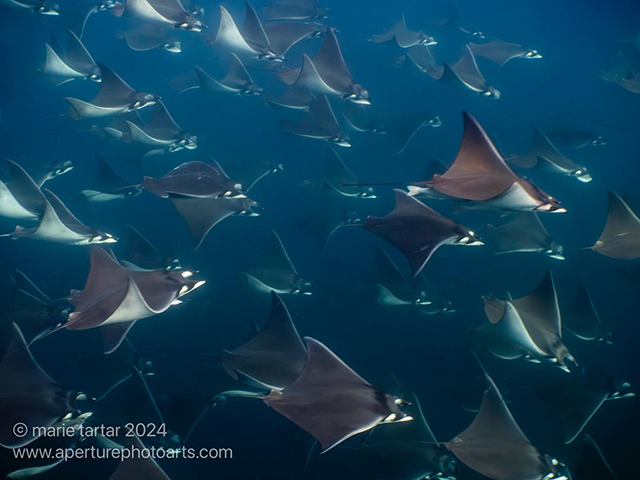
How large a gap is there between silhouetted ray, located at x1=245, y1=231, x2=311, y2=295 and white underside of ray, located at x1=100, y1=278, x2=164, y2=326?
2.07 meters

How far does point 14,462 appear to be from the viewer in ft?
10.9

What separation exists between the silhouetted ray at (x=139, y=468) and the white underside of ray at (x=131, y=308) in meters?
0.89

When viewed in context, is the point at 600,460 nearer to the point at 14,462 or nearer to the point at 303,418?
the point at 303,418

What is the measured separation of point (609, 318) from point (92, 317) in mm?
7852

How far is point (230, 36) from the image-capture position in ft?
22.8

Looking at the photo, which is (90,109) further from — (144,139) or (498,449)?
(498,449)

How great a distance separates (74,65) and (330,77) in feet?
14.3

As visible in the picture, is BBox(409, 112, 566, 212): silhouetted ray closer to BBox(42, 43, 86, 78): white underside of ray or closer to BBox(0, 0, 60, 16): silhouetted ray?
BBox(42, 43, 86, 78): white underside of ray

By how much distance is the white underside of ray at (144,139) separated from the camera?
18.9 feet

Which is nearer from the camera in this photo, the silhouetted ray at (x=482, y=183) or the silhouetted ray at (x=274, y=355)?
the silhouetted ray at (x=482, y=183)

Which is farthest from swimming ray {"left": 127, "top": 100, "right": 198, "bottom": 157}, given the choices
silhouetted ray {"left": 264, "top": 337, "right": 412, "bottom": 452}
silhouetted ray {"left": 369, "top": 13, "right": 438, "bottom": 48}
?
silhouetted ray {"left": 369, "top": 13, "right": 438, "bottom": 48}

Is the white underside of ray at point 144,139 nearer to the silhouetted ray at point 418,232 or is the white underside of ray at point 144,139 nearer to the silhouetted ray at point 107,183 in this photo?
the silhouetted ray at point 107,183

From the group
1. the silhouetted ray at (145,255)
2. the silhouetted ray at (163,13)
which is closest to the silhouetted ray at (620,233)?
the silhouetted ray at (145,255)

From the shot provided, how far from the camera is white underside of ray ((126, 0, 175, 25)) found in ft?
20.9
